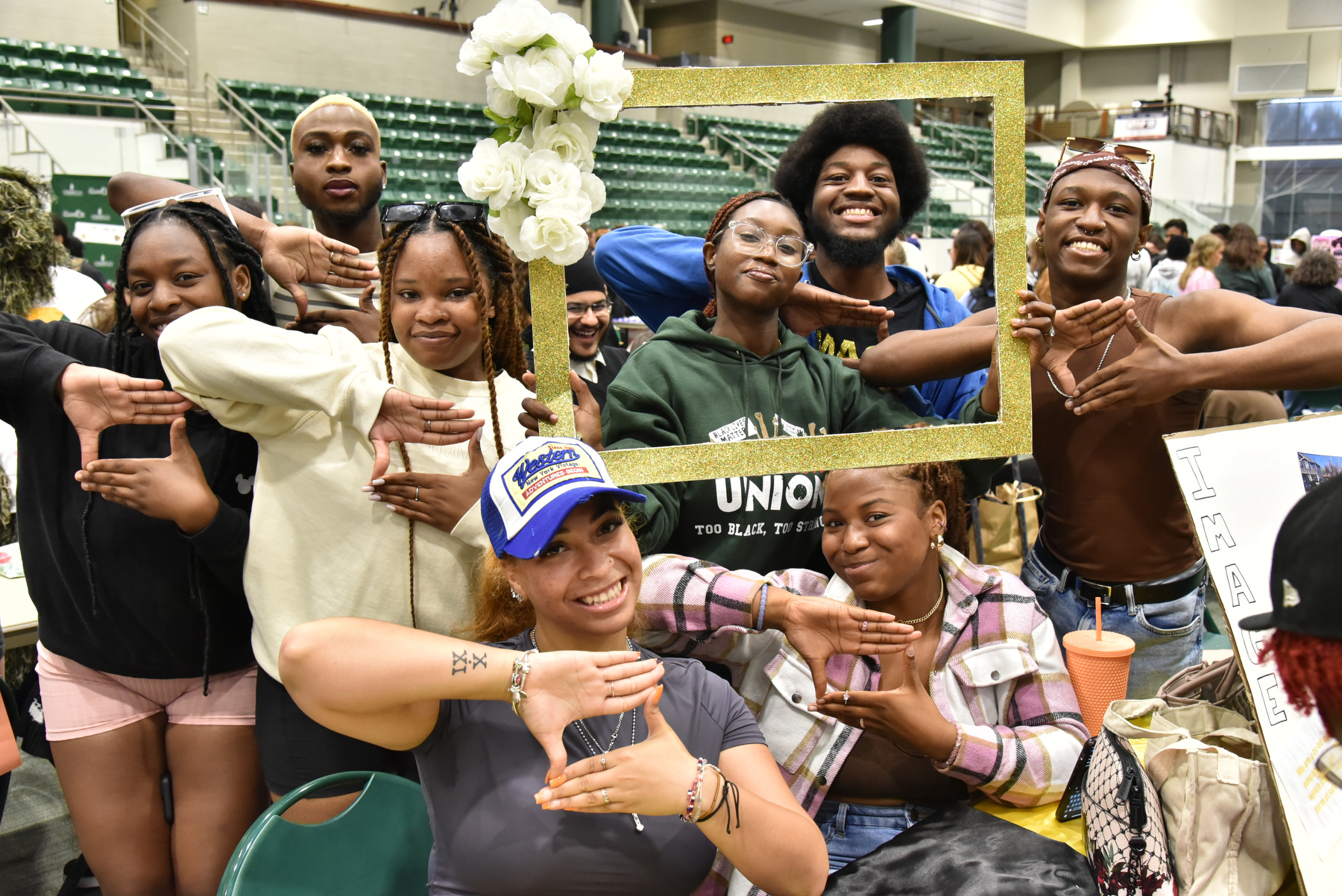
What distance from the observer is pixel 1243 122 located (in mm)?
19797

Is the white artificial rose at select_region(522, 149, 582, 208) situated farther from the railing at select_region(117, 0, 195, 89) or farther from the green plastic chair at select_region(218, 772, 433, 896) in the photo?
the railing at select_region(117, 0, 195, 89)

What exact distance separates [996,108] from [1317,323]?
2.33ft

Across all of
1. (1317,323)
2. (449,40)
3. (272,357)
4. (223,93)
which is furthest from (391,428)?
(449,40)

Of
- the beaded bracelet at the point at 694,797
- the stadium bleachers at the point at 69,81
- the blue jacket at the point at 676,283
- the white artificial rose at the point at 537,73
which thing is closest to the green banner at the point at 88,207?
the stadium bleachers at the point at 69,81

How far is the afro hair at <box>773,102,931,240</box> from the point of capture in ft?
6.01

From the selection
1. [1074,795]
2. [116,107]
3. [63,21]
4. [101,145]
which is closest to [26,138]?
[101,145]

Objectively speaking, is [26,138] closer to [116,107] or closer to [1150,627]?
[116,107]

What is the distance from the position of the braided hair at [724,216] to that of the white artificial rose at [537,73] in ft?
1.41

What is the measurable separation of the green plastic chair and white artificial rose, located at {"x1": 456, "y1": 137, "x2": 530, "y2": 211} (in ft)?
2.98

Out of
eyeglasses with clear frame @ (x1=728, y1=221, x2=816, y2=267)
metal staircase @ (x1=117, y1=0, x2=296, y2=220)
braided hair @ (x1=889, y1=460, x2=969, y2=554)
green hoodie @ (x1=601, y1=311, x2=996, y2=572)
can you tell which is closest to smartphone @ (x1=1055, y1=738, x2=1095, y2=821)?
braided hair @ (x1=889, y1=460, x2=969, y2=554)

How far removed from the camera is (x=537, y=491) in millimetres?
1455

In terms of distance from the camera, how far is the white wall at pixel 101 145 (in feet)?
30.8

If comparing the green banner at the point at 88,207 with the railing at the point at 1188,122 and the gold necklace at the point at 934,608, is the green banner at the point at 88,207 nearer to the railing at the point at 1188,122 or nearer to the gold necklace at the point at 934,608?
the gold necklace at the point at 934,608

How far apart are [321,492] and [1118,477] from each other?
152 cm
